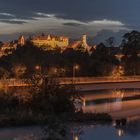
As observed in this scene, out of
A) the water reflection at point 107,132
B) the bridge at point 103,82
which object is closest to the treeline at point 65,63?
the bridge at point 103,82

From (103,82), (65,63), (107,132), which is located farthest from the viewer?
(65,63)

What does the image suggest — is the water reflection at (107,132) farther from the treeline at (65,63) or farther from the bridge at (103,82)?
the treeline at (65,63)

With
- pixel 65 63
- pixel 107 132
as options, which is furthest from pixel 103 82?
pixel 107 132

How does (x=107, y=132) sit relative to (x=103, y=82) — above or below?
above

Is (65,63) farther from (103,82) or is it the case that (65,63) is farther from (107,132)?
(107,132)

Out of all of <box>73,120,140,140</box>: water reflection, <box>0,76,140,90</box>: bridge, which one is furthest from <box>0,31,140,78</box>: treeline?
<box>73,120,140,140</box>: water reflection

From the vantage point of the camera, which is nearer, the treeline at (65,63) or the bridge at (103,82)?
the bridge at (103,82)

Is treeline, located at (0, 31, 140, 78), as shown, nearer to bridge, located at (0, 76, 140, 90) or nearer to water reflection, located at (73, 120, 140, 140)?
bridge, located at (0, 76, 140, 90)

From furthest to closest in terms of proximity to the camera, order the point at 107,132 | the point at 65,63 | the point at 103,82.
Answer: the point at 65,63 < the point at 103,82 < the point at 107,132

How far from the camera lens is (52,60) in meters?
96.9

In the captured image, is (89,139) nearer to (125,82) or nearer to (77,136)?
(77,136)

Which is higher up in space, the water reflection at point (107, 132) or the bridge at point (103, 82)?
the water reflection at point (107, 132)

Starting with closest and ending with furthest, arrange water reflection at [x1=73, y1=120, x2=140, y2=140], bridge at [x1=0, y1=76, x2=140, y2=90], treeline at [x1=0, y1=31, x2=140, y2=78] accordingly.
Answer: water reflection at [x1=73, y1=120, x2=140, y2=140], bridge at [x1=0, y1=76, x2=140, y2=90], treeline at [x1=0, y1=31, x2=140, y2=78]

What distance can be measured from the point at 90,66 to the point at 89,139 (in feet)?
219
